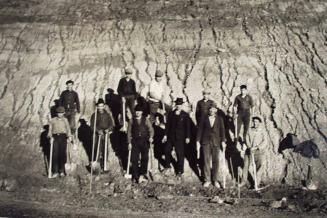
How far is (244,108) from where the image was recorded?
13.0 m

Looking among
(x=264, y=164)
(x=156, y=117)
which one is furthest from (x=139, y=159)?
(x=264, y=164)

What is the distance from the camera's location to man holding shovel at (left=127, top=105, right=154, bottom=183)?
1207 centimetres

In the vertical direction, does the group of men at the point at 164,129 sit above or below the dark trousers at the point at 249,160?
Result: above

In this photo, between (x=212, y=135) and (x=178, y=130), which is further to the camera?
(x=178, y=130)

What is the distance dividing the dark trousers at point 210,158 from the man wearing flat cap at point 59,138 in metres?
3.52

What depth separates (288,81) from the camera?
51.7 ft

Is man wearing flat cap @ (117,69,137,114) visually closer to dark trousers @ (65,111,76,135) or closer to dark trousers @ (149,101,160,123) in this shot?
dark trousers @ (149,101,160,123)

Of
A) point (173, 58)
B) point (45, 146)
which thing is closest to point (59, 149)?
point (45, 146)

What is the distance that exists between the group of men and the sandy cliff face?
1043 mm

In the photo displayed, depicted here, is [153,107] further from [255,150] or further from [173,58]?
[173,58]

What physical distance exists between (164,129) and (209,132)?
190cm

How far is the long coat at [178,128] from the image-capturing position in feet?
39.9

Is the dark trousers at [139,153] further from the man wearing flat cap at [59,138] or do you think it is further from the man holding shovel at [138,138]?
the man wearing flat cap at [59,138]

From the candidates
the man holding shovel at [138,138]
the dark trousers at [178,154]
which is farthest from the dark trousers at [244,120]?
the man holding shovel at [138,138]
